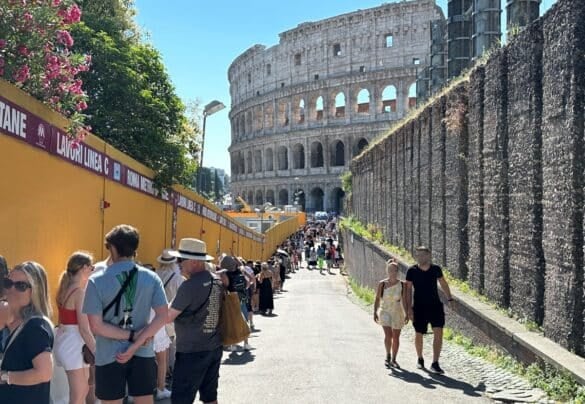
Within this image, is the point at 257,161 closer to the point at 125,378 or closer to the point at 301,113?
the point at 301,113

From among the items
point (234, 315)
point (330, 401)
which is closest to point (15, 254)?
point (234, 315)

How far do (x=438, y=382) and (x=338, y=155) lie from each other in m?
66.6

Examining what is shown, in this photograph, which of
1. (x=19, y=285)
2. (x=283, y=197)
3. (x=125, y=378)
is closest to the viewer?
(x=19, y=285)

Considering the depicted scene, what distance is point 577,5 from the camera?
668cm

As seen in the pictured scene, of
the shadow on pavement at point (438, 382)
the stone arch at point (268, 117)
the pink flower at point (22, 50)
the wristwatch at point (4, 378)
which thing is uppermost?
the stone arch at point (268, 117)

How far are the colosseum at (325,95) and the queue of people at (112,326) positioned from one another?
60949 mm

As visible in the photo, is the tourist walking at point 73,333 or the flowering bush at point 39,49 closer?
the tourist walking at point 73,333

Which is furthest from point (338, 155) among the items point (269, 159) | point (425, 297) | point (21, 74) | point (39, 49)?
point (21, 74)

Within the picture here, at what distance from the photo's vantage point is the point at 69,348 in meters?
4.86

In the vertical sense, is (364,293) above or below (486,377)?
below

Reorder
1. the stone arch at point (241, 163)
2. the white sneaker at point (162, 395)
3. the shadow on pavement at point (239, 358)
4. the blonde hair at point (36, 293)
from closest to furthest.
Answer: the blonde hair at point (36, 293), the white sneaker at point (162, 395), the shadow on pavement at point (239, 358), the stone arch at point (241, 163)

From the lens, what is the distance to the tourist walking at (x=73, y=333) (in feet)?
15.8

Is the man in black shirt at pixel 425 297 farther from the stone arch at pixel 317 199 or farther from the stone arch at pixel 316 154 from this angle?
the stone arch at pixel 316 154

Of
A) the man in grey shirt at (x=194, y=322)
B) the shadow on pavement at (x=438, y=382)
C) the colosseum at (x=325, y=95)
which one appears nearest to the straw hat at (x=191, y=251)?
the man in grey shirt at (x=194, y=322)
